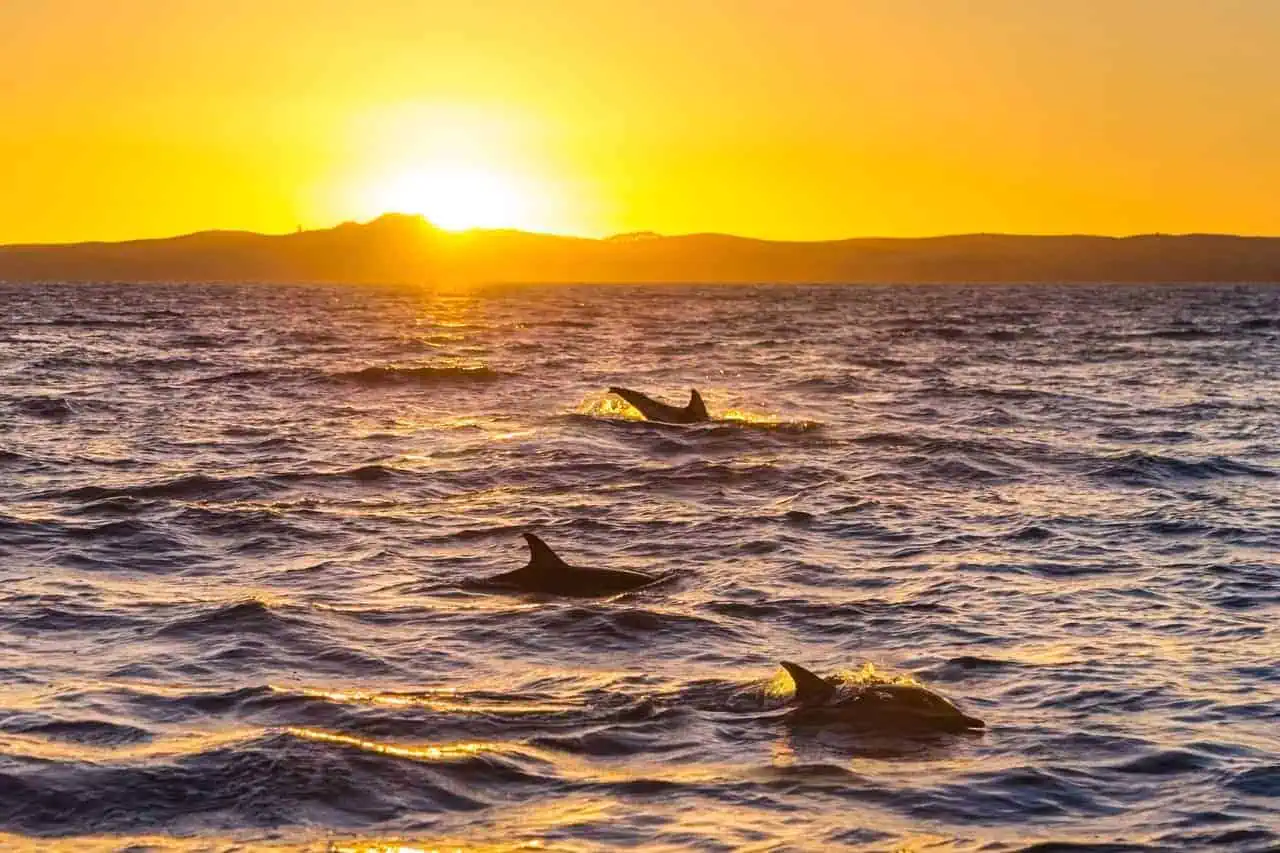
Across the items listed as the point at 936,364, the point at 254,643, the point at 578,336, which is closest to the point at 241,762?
the point at 254,643

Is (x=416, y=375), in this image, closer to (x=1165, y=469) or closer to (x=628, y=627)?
(x=1165, y=469)

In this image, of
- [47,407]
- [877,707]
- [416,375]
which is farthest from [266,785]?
[416,375]

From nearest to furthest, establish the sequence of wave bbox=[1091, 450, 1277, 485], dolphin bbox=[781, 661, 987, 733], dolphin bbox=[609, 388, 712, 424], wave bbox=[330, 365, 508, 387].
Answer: dolphin bbox=[781, 661, 987, 733]
wave bbox=[1091, 450, 1277, 485]
dolphin bbox=[609, 388, 712, 424]
wave bbox=[330, 365, 508, 387]

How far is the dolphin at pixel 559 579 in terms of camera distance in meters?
15.7

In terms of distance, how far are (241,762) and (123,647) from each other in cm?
361

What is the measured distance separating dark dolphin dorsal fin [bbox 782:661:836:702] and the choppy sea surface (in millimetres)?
236

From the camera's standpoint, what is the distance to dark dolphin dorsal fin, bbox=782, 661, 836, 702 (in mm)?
11648

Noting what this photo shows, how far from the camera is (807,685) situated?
38.3 feet

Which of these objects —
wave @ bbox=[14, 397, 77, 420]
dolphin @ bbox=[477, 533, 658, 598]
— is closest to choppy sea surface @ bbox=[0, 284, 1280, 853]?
wave @ bbox=[14, 397, 77, 420]

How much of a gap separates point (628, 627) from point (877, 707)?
3326mm

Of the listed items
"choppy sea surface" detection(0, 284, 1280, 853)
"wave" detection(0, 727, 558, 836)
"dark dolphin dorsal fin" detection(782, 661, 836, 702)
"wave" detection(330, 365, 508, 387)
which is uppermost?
"dark dolphin dorsal fin" detection(782, 661, 836, 702)

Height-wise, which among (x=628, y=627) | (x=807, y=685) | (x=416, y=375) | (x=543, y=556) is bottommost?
(x=416, y=375)

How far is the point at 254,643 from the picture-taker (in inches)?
531

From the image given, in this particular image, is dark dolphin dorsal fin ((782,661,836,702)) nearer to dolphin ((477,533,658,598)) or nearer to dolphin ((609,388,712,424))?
dolphin ((477,533,658,598))
